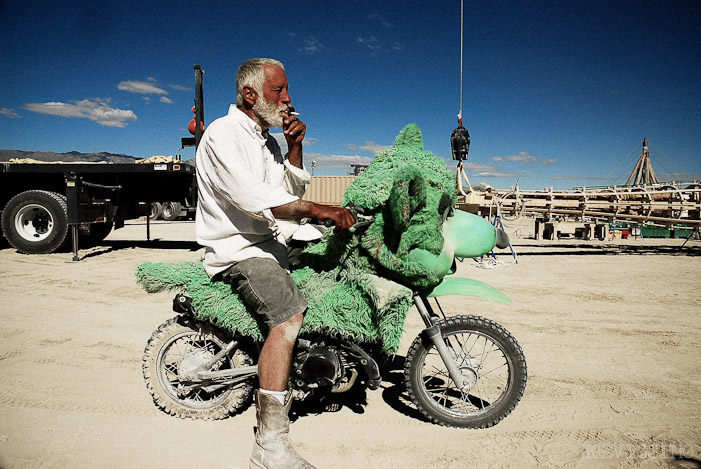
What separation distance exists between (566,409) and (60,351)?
14.1ft

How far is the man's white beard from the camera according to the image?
224cm

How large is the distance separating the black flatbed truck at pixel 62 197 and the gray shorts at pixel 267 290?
7.43 metres

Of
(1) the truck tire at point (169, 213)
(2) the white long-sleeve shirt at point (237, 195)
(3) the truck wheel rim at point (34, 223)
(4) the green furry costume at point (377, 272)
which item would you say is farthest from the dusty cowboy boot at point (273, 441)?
(1) the truck tire at point (169, 213)

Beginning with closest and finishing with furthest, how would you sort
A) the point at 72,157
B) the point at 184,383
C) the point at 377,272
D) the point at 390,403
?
the point at 377,272, the point at 184,383, the point at 390,403, the point at 72,157

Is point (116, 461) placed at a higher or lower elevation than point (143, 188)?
lower

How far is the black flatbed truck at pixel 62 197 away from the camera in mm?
8547

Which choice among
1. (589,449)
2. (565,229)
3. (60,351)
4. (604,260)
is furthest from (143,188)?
(565,229)

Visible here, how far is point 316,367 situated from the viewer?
2.32m

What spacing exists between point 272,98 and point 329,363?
5.01ft

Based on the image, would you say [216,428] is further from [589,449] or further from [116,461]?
[589,449]

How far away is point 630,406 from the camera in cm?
287

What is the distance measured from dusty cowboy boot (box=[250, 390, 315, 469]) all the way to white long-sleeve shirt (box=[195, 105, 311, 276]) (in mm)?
792

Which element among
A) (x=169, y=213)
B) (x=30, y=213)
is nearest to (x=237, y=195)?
(x=30, y=213)

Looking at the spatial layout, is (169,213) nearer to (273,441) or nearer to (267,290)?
(267,290)
